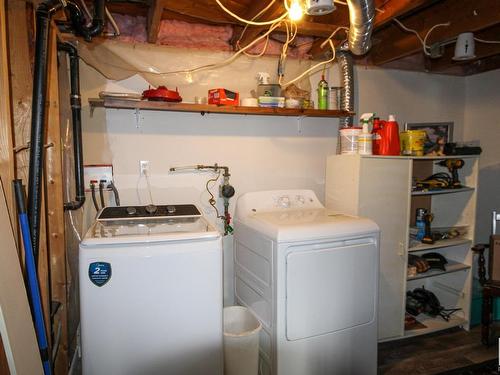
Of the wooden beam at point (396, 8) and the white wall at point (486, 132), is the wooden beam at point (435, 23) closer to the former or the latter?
the wooden beam at point (396, 8)

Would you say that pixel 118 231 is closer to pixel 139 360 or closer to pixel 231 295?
pixel 139 360

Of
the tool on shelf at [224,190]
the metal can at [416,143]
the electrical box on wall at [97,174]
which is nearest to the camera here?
the electrical box on wall at [97,174]

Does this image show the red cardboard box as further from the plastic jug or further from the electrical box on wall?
the plastic jug

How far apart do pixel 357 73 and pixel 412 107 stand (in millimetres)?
691

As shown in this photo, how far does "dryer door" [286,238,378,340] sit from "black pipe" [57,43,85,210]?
1.36m

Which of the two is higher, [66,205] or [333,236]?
[66,205]

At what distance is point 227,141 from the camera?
8.52 feet

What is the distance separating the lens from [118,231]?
1.68 metres

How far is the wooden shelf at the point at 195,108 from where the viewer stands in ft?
6.88

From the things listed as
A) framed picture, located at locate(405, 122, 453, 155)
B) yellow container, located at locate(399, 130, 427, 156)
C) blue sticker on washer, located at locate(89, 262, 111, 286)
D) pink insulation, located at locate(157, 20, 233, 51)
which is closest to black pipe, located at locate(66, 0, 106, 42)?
pink insulation, located at locate(157, 20, 233, 51)

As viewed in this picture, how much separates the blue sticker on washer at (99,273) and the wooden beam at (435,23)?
2.59 metres

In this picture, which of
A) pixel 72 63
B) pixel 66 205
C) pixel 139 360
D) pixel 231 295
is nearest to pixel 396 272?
pixel 231 295

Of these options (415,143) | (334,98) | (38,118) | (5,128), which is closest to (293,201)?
(334,98)

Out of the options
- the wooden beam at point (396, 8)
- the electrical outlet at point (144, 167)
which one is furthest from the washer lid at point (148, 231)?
the wooden beam at point (396, 8)
